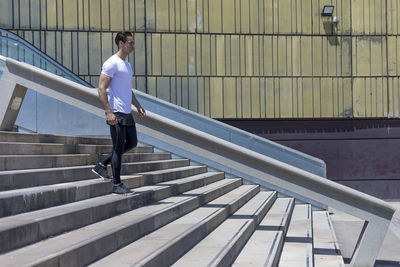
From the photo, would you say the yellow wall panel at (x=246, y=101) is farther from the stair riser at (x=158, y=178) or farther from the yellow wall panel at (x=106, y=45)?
the stair riser at (x=158, y=178)

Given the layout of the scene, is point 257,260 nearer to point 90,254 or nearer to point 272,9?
point 90,254

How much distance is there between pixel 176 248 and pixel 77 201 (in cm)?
114

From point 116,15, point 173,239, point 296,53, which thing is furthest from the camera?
point 296,53

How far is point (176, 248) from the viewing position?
4.37 m

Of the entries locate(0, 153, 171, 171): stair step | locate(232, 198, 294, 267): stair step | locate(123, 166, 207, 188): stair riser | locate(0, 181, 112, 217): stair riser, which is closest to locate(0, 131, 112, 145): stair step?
locate(0, 153, 171, 171): stair step

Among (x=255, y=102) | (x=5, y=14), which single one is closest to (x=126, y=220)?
(x=255, y=102)

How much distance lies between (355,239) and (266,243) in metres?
3.02

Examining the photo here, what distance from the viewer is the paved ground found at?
6438 millimetres

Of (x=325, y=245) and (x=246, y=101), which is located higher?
(x=246, y=101)

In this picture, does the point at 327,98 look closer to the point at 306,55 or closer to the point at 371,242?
the point at 306,55

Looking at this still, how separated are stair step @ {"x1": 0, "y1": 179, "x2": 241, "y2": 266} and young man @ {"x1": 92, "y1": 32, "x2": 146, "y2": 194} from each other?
1.50ft

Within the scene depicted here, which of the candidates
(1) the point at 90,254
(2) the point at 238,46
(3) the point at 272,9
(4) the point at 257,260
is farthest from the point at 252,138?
(1) the point at 90,254

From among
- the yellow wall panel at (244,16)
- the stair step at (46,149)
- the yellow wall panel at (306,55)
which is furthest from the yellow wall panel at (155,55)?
the stair step at (46,149)

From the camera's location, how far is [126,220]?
15.0 feet
